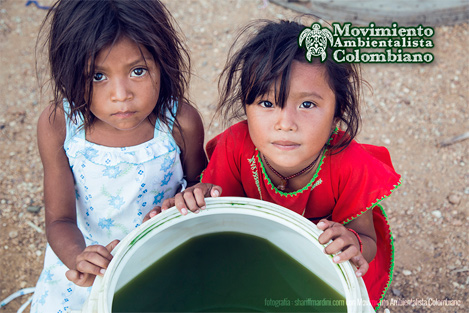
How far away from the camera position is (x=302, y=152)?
3.75 feet

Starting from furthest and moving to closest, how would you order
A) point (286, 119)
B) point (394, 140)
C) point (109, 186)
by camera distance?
point (394, 140)
point (109, 186)
point (286, 119)

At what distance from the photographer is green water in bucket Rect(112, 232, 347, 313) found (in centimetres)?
118

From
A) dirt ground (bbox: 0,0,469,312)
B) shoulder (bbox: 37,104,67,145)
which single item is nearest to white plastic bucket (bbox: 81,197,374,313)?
shoulder (bbox: 37,104,67,145)

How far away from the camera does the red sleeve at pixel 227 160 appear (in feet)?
4.48

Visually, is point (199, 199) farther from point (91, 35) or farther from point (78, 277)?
point (91, 35)

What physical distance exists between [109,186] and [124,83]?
1.33 ft

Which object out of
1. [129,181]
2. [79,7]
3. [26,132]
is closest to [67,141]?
[129,181]

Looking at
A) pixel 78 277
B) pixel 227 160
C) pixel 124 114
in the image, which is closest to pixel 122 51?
pixel 124 114

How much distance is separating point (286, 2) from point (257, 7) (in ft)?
0.60

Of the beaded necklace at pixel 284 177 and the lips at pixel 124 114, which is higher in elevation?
the lips at pixel 124 114

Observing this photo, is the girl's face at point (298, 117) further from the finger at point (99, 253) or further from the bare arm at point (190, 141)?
the finger at point (99, 253)

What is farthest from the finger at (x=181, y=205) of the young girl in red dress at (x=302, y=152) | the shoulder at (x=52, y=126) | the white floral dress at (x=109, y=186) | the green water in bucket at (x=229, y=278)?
the shoulder at (x=52, y=126)

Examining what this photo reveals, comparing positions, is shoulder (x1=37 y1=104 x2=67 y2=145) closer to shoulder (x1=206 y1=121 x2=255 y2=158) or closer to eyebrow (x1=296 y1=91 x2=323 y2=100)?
shoulder (x1=206 y1=121 x2=255 y2=158)

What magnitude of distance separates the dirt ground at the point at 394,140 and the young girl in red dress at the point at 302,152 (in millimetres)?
489
